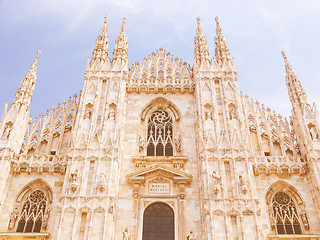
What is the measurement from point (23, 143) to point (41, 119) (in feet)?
5.59

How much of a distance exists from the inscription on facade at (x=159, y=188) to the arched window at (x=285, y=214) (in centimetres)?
490

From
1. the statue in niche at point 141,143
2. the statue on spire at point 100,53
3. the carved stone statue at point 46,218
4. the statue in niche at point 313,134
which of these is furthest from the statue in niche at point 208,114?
the carved stone statue at point 46,218

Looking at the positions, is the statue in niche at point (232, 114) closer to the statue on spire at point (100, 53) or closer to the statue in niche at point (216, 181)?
the statue in niche at point (216, 181)

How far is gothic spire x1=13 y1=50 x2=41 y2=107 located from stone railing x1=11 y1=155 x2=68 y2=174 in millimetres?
3282

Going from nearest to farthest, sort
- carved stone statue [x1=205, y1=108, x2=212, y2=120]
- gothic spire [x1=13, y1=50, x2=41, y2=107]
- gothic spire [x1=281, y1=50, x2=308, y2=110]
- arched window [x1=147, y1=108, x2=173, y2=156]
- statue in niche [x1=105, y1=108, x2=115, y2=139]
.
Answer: statue in niche [x1=105, y1=108, x2=115, y2=139]
carved stone statue [x1=205, y1=108, x2=212, y2=120]
arched window [x1=147, y1=108, x2=173, y2=156]
gothic spire [x1=281, y1=50, x2=308, y2=110]
gothic spire [x1=13, y1=50, x2=41, y2=107]

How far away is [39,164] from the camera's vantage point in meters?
16.8

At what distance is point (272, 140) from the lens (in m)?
18.0

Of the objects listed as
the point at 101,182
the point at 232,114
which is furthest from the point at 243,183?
the point at 101,182

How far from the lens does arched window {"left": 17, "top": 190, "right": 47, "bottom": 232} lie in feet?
50.7

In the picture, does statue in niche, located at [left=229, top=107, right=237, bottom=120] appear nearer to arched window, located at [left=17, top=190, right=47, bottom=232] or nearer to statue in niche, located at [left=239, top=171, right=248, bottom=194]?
statue in niche, located at [left=239, top=171, right=248, bottom=194]

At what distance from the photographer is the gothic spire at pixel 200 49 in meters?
20.9

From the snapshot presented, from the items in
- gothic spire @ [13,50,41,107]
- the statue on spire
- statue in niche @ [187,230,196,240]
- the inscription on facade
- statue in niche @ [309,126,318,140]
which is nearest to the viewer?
Result: statue in niche @ [187,230,196,240]

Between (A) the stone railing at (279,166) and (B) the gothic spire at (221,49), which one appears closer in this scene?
(A) the stone railing at (279,166)

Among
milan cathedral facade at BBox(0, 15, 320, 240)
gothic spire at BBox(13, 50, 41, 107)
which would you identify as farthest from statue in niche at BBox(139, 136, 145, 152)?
gothic spire at BBox(13, 50, 41, 107)
